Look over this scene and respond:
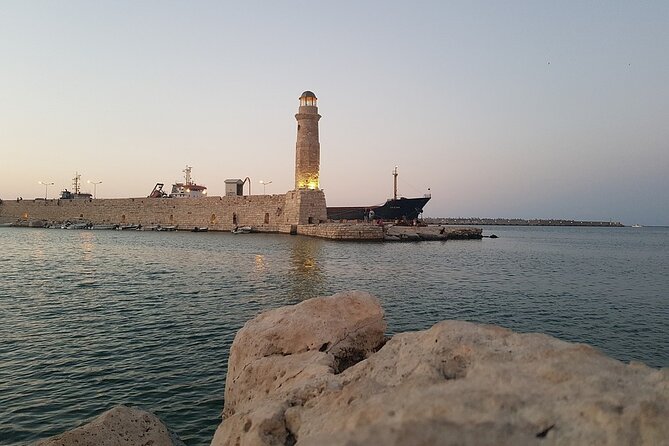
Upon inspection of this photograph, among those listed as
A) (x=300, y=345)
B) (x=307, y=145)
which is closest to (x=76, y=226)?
(x=307, y=145)

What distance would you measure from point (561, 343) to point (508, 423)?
3.35 feet

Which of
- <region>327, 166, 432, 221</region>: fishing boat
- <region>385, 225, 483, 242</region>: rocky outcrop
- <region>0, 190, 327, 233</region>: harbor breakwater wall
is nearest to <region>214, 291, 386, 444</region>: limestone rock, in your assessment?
<region>385, 225, 483, 242</region>: rocky outcrop

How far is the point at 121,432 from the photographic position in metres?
3.93

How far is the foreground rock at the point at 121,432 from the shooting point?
3.75m

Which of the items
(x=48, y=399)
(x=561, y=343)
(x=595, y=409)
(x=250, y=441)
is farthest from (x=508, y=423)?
(x=48, y=399)

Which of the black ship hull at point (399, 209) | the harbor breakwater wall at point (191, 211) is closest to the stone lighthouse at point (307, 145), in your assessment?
the harbor breakwater wall at point (191, 211)

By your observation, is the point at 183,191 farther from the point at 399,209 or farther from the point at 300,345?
the point at 300,345

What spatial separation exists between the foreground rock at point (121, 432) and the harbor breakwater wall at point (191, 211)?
4188cm

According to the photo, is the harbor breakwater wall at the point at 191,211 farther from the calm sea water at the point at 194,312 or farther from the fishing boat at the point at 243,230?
the calm sea water at the point at 194,312

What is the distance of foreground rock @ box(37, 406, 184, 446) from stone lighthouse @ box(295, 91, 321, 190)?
43.5 meters

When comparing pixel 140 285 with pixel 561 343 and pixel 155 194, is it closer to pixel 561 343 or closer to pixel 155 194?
pixel 561 343

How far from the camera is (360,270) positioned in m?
19.4

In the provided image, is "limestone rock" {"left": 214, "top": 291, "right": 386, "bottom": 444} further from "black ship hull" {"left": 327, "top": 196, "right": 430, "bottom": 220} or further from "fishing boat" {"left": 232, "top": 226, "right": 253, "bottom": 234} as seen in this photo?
"black ship hull" {"left": 327, "top": 196, "right": 430, "bottom": 220}

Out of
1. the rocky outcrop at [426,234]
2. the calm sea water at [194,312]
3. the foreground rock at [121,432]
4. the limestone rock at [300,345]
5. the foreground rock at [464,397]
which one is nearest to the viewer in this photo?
the foreground rock at [464,397]
